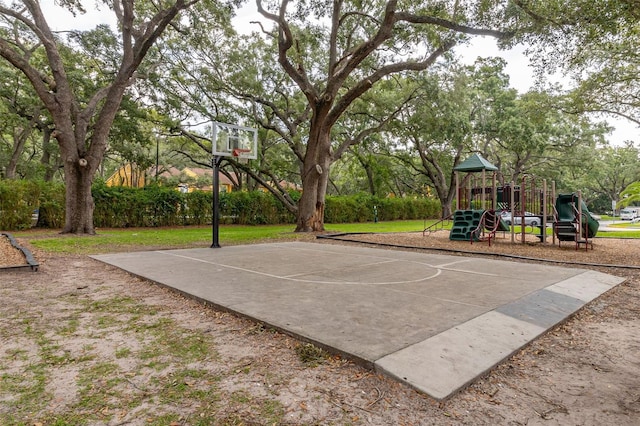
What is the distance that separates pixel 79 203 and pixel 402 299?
1212cm

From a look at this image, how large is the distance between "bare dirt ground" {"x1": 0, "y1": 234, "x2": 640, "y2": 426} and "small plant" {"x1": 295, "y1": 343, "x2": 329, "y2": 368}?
0.03 meters

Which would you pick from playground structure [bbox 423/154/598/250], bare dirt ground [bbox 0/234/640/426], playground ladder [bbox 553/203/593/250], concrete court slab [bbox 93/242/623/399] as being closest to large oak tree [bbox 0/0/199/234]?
concrete court slab [bbox 93/242/623/399]

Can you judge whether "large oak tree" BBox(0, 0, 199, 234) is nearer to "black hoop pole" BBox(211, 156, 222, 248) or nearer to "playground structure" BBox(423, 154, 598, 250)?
"black hoop pole" BBox(211, 156, 222, 248)

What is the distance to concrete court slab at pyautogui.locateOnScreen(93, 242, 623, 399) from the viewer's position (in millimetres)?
2598

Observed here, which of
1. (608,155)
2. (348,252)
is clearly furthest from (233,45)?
(608,155)

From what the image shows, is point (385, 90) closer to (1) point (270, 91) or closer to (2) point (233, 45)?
(1) point (270, 91)

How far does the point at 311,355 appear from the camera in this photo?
264 cm

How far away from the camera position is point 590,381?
2357mm

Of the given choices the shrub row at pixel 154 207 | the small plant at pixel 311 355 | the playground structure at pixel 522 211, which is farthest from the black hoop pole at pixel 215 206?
the shrub row at pixel 154 207

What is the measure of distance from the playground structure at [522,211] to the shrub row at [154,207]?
1090cm

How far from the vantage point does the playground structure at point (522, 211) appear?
30.8 ft

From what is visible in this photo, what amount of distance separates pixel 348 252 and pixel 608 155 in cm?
4848

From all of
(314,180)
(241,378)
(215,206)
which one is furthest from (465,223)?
(241,378)

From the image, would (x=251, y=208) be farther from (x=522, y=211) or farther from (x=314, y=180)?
(x=522, y=211)
